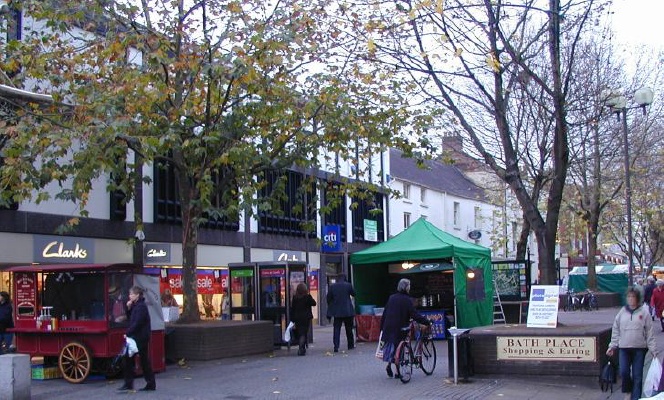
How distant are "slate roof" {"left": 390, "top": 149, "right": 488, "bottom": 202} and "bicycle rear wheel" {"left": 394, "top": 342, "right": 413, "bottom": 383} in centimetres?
2728

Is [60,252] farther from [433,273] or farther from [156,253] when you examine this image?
[433,273]

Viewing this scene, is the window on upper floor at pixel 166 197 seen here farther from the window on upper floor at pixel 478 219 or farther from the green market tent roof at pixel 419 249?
the window on upper floor at pixel 478 219

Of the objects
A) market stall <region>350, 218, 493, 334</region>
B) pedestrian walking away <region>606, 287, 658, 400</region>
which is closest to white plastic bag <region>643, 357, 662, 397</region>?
pedestrian walking away <region>606, 287, 658, 400</region>

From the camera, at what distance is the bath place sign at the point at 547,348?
493 inches

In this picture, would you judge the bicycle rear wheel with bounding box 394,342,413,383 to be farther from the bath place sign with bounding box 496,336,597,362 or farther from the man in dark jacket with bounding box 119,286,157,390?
the man in dark jacket with bounding box 119,286,157,390

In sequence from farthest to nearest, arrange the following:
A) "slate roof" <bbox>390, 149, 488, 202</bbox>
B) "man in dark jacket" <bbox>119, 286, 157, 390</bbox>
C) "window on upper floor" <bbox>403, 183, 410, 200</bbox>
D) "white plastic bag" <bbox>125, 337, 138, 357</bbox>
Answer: "slate roof" <bbox>390, 149, 488, 202</bbox> < "window on upper floor" <bbox>403, 183, 410, 200</bbox> < "man in dark jacket" <bbox>119, 286, 157, 390</bbox> < "white plastic bag" <bbox>125, 337, 138, 357</bbox>

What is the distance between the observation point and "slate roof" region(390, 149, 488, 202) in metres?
44.0

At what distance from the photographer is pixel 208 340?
1672cm

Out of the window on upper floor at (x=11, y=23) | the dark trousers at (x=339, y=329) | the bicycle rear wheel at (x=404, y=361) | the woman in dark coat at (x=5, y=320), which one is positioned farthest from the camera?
the dark trousers at (x=339, y=329)

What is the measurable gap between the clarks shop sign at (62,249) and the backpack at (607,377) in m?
12.8

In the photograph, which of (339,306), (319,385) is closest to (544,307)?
(319,385)

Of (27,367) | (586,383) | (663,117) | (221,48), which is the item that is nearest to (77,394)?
(27,367)

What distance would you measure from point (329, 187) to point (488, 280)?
6.47 metres

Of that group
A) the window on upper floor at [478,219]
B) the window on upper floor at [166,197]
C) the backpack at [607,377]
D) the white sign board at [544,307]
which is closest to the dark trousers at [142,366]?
the white sign board at [544,307]
